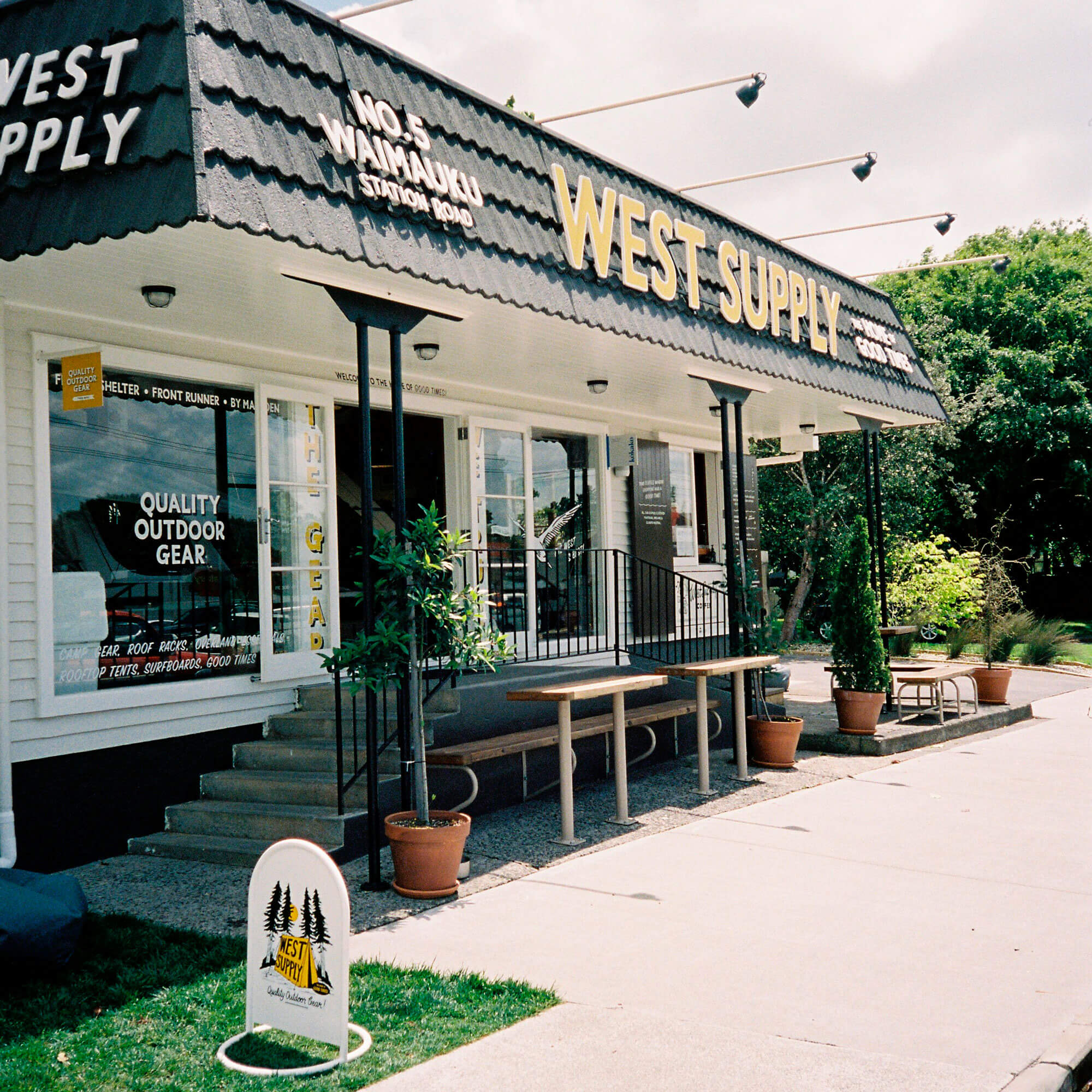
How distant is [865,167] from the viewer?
1048 cm

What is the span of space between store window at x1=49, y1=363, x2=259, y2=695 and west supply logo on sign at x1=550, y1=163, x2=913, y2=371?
8.51 feet

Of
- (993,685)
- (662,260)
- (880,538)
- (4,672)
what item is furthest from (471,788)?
(993,685)

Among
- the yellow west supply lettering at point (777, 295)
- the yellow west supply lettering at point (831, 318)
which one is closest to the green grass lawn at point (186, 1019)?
the yellow west supply lettering at point (777, 295)

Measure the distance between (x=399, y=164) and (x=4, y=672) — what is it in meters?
3.45

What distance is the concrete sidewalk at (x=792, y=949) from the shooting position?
3.71 m

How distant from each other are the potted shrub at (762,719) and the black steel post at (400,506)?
389 cm

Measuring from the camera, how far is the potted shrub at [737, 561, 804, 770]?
30.5ft

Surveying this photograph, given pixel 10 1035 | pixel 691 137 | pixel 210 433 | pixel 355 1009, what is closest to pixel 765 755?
pixel 210 433

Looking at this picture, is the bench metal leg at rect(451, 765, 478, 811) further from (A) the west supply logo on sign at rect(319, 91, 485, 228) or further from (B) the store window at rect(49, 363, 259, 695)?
(A) the west supply logo on sign at rect(319, 91, 485, 228)

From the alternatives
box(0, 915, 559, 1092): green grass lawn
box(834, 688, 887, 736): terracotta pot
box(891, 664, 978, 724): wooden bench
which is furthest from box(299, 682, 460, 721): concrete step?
box(891, 664, 978, 724): wooden bench

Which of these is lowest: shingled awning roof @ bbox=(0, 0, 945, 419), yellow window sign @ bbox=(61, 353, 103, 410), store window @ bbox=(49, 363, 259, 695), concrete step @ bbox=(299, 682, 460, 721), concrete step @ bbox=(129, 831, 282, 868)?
concrete step @ bbox=(129, 831, 282, 868)

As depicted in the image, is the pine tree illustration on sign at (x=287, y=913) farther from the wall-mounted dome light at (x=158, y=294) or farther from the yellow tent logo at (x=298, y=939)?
the wall-mounted dome light at (x=158, y=294)

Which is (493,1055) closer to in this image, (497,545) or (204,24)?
(204,24)

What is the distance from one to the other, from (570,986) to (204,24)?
14.1 ft
